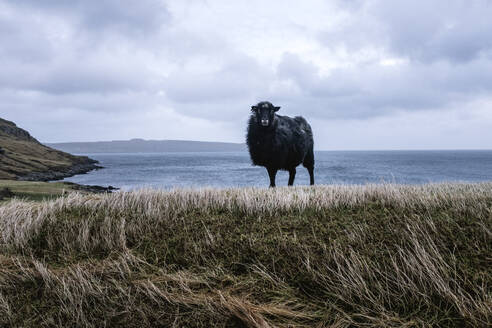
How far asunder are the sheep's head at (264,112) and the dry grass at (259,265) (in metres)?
5.59

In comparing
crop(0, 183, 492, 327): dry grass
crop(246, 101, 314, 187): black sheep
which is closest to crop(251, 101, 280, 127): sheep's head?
crop(246, 101, 314, 187): black sheep

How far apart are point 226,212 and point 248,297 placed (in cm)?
214

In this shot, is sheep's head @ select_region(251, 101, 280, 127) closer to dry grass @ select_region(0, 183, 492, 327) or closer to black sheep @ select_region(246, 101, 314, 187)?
black sheep @ select_region(246, 101, 314, 187)

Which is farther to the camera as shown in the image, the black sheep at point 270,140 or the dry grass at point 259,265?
the black sheep at point 270,140

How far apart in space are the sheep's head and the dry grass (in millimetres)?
5585

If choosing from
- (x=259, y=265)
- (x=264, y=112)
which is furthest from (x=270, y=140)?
(x=259, y=265)

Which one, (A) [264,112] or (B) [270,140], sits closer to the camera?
(A) [264,112]

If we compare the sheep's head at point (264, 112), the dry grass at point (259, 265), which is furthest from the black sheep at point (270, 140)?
the dry grass at point (259, 265)

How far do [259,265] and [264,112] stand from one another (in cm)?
752

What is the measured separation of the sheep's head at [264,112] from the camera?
10.5 metres

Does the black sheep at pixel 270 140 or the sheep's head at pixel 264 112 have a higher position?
the sheep's head at pixel 264 112

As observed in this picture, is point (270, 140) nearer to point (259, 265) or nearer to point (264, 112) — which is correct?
point (264, 112)

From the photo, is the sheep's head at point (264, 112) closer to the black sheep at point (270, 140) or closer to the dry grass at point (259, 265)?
the black sheep at point (270, 140)

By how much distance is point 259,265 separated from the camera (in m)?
3.75
